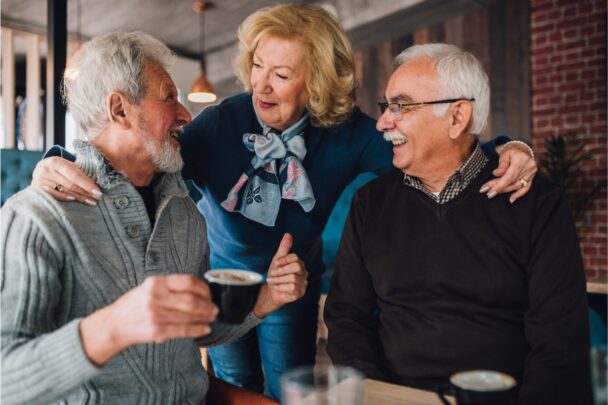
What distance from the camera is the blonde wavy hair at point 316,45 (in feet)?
6.33

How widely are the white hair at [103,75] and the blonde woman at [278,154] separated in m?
0.51

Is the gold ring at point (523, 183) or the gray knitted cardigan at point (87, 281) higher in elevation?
the gold ring at point (523, 183)

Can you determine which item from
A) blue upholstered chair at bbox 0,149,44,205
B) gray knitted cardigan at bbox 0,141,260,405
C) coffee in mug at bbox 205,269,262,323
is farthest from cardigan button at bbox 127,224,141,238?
blue upholstered chair at bbox 0,149,44,205

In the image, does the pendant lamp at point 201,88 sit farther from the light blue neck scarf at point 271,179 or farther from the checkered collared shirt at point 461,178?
the checkered collared shirt at point 461,178

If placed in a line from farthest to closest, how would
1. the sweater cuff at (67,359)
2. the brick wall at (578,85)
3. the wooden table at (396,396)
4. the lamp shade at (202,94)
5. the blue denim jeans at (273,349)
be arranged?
the lamp shade at (202,94) → the brick wall at (578,85) → the blue denim jeans at (273,349) → the wooden table at (396,396) → the sweater cuff at (67,359)

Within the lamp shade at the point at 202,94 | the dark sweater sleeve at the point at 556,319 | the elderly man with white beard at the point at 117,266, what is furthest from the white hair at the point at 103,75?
the lamp shade at the point at 202,94

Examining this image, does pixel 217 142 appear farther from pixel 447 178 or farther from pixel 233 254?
pixel 447 178

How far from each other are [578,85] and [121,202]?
4905 mm

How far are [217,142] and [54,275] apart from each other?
0.90 meters

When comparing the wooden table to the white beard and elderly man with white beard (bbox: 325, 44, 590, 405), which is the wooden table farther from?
the white beard

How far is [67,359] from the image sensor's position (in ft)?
3.24

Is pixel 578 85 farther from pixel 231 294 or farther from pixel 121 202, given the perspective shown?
pixel 231 294

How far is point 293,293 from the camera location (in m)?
1.47

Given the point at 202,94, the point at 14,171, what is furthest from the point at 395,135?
the point at 202,94
